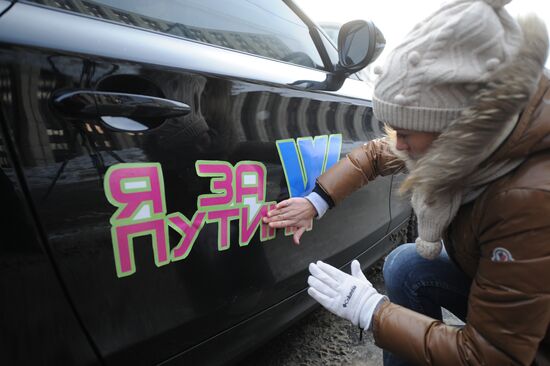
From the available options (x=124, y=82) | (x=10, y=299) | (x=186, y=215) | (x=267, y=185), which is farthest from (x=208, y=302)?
(x=124, y=82)

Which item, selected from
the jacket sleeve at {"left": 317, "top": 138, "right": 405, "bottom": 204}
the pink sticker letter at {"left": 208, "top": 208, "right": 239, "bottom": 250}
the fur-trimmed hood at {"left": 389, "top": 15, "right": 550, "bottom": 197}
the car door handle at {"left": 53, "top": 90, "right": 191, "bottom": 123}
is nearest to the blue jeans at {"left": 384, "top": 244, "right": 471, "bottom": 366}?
the jacket sleeve at {"left": 317, "top": 138, "right": 405, "bottom": 204}

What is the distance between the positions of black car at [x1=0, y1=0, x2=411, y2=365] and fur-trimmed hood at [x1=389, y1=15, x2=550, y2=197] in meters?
0.53

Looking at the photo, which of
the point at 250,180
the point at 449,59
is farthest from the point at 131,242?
the point at 449,59

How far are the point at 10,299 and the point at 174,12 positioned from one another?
2.74ft

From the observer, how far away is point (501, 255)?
2.69 ft

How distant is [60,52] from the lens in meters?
0.76

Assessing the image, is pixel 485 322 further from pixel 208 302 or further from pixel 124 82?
pixel 124 82

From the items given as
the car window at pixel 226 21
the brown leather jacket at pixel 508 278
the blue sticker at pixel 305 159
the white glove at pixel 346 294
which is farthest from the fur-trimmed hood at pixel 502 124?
the car window at pixel 226 21

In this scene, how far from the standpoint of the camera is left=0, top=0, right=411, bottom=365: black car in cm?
74

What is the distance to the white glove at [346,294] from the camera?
1.02m

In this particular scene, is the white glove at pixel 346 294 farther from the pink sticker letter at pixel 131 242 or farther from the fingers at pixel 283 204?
the pink sticker letter at pixel 131 242

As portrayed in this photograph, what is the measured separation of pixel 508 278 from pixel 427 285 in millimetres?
521

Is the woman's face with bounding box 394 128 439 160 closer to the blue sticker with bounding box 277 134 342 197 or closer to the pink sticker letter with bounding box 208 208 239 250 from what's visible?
the blue sticker with bounding box 277 134 342 197

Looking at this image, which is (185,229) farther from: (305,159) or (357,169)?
(357,169)
